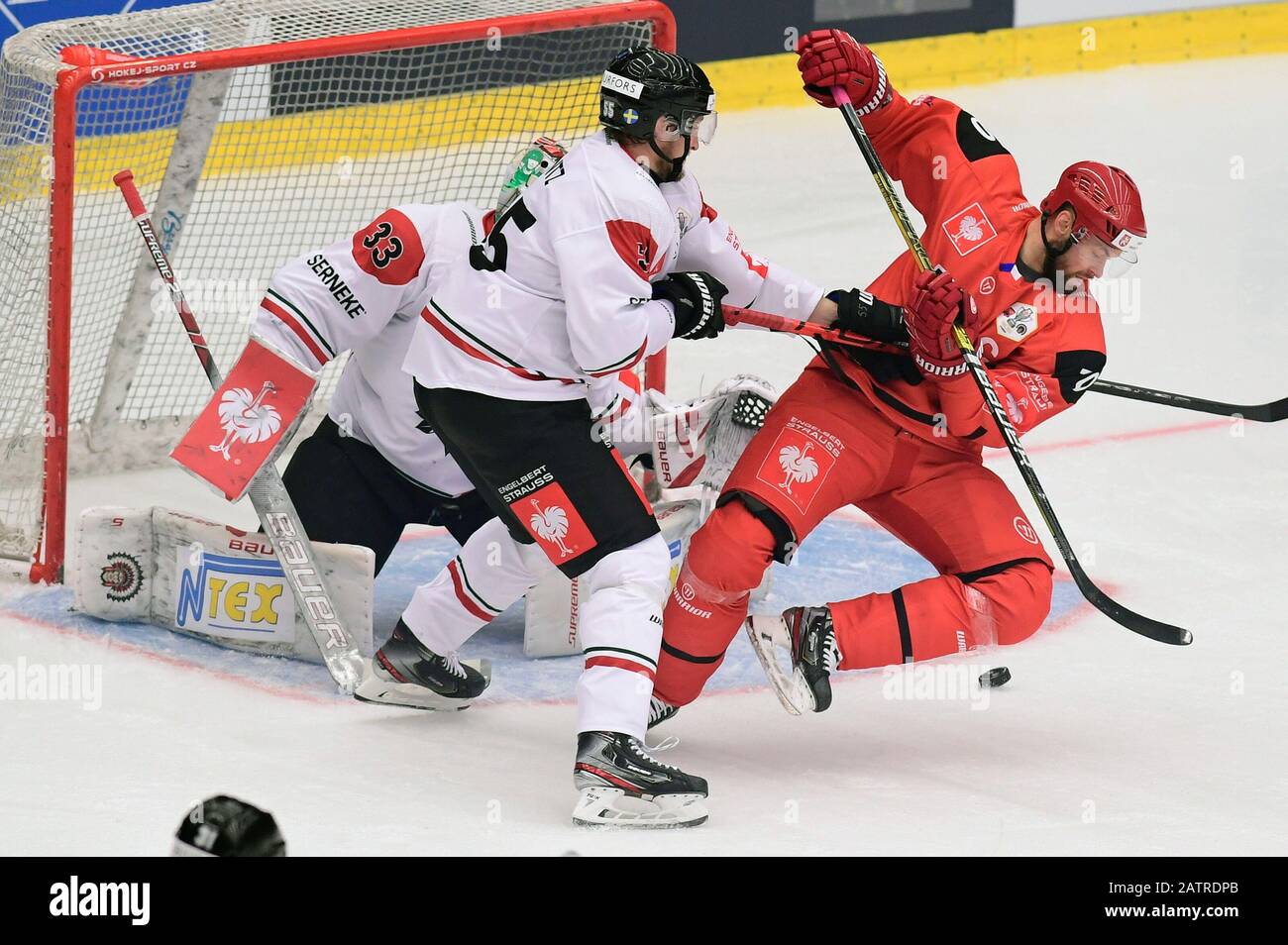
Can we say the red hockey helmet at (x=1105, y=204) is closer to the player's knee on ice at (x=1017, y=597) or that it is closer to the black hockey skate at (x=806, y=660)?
the player's knee on ice at (x=1017, y=597)

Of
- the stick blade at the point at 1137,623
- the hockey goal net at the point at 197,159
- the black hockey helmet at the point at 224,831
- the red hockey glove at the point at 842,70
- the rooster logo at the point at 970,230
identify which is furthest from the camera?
the hockey goal net at the point at 197,159

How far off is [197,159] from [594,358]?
190cm

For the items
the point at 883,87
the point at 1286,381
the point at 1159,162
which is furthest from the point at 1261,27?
the point at 883,87

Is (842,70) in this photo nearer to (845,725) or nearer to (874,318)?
(874,318)

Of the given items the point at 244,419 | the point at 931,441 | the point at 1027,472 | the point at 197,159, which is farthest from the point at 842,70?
the point at 197,159

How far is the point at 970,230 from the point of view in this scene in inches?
135

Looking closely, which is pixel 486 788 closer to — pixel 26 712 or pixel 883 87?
pixel 26 712

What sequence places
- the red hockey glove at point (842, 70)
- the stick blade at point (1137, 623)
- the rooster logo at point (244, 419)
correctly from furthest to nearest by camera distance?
the rooster logo at point (244, 419) → the red hockey glove at point (842, 70) → the stick blade at point (1137, 623)

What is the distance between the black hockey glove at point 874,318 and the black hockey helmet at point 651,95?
1.48 feet

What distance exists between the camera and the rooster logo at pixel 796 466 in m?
3.35

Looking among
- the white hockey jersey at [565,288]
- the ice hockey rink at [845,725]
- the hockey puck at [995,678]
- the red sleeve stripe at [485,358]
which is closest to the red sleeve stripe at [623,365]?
the white hockey jersey at [565,288]

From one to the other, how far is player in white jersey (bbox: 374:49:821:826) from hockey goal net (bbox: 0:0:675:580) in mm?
1178

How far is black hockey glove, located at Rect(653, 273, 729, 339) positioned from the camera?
10.2 feet

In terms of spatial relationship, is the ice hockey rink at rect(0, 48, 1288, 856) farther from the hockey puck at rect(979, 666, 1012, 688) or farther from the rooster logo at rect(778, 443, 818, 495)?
the rooster logo at rect(778, 443, 818, 495)
